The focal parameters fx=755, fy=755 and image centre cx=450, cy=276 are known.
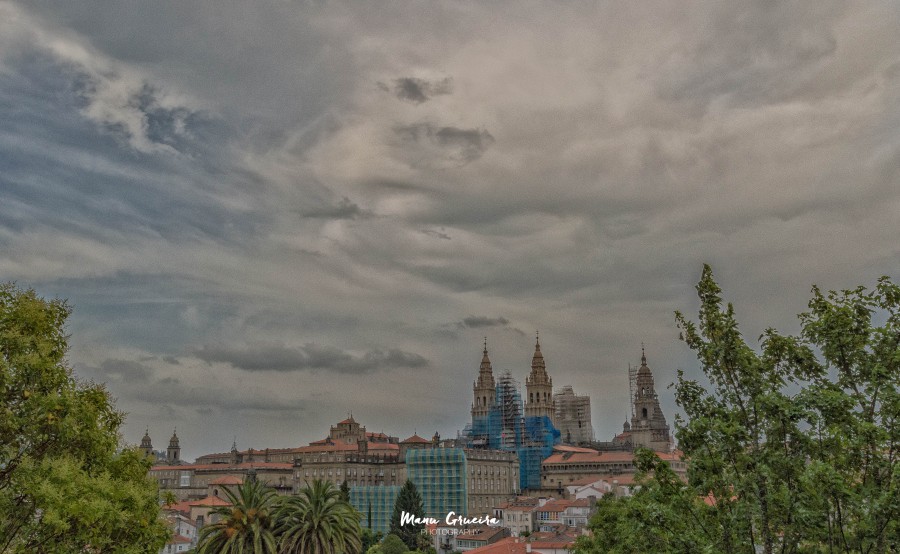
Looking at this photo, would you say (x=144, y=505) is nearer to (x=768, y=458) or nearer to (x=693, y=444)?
(x=693, y=444)

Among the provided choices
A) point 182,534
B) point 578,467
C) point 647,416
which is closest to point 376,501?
point 182,534

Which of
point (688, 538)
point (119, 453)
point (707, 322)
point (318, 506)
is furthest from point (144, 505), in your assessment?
point (318, 506)

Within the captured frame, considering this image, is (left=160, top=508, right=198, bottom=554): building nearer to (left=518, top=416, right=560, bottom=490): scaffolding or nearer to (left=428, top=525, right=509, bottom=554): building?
(left=428, top=525, right=509, bottom=554): building

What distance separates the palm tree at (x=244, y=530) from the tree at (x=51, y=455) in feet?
63.3

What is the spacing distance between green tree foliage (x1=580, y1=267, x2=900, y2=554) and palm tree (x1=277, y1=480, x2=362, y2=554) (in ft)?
91.7

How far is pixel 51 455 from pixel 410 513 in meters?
100

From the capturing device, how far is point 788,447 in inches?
631

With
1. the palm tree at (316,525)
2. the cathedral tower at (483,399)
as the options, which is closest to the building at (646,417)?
the cathedral tower at (483,399)

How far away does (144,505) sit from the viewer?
2061 cm

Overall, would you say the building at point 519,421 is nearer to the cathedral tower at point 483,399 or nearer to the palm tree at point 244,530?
the cathedral tower at point 483,399

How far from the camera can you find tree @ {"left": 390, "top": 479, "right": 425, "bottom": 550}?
4262 inches

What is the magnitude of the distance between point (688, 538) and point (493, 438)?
17166cm

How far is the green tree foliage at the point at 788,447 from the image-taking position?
49.0ft

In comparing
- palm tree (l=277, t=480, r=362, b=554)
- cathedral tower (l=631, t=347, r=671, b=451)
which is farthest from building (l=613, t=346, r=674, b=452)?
palm tree (l=277, t=480, r=362, b=554)
